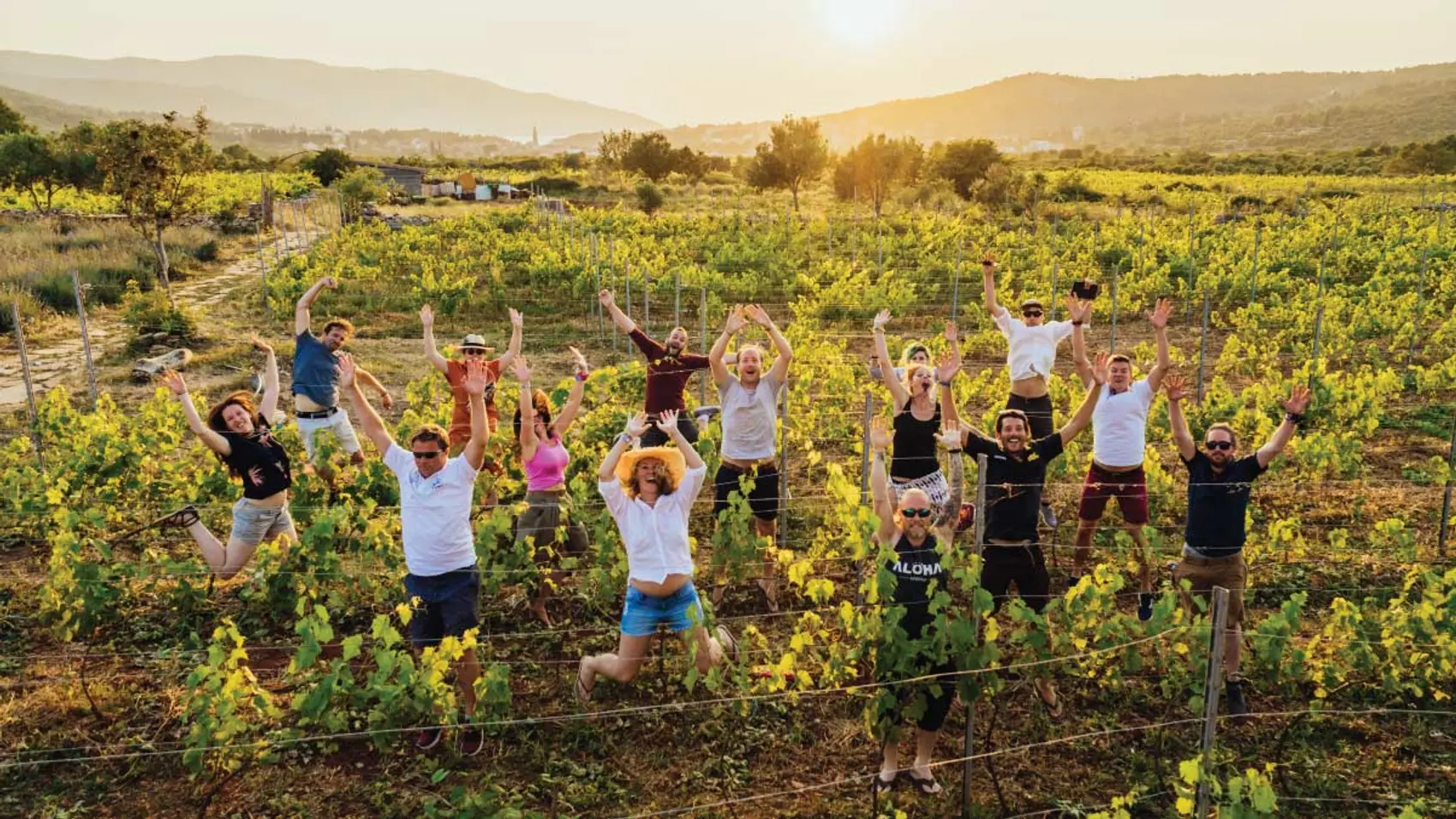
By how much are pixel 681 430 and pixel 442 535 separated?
7.20 feet

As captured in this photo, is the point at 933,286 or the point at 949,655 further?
the point at 933,286

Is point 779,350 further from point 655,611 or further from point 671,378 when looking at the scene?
point 655,611

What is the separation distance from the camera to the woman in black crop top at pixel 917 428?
5180 mm

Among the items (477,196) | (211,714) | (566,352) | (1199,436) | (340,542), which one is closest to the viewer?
(211,714)

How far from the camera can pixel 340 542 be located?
585 centimetres

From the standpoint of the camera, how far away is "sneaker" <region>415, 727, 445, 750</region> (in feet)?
14.9

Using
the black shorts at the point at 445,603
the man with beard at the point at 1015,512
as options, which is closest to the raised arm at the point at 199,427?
the black shorts at the point at 445,603

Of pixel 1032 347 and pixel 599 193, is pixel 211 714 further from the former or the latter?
pixel 599 193

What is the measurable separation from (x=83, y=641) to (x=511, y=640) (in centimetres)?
243

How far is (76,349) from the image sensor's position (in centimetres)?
1368

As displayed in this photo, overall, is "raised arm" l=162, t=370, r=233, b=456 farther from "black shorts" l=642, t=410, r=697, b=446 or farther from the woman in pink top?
"black shorts" l=642, t=410, r=697, b=446

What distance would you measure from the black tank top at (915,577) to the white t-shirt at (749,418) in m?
1.81

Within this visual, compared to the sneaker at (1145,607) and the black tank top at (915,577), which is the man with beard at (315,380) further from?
the sneaker at (1145,607)

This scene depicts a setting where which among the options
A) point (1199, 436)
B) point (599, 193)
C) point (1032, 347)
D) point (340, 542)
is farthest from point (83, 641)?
point (599, 193)
